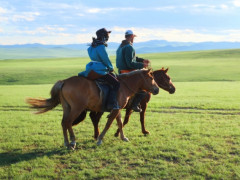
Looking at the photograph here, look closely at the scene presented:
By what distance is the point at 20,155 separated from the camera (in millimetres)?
7020

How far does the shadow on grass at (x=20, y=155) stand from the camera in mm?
6664

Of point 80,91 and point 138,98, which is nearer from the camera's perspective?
point 80,91

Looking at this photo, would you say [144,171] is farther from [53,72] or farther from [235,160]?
[53,72]

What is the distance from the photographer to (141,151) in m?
7.20

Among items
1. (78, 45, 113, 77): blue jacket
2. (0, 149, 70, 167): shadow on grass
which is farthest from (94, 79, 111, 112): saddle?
(0, 149, 70, 167): shadow on grass

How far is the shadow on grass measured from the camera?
666 centimetres

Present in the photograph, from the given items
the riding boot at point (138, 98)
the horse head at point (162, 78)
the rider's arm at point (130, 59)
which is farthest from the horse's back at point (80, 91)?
the horse head at point (162, 78)

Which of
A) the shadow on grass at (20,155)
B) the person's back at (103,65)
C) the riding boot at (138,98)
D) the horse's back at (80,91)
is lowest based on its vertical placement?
the shadow on grass at (20,155)

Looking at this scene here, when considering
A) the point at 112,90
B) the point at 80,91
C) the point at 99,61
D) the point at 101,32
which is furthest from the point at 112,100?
the point at 101,32

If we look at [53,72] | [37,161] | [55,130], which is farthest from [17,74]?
[37,161]

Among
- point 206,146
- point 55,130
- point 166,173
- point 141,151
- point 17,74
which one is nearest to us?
point 166,173

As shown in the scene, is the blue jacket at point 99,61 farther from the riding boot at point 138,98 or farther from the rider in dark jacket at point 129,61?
the riding boot at point 138,98

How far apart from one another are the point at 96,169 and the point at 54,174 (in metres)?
0.92

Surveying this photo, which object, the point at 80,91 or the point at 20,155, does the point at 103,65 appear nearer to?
the point at 80,91
